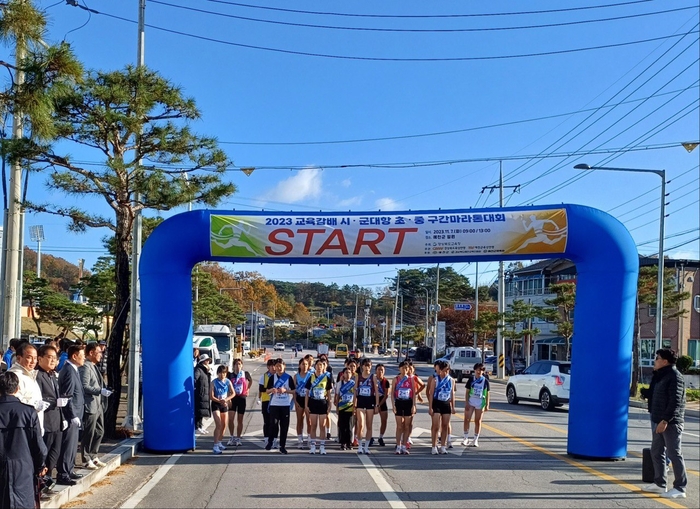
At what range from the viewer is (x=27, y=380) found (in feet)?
23.0

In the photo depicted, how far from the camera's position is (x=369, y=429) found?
1237 centimetres

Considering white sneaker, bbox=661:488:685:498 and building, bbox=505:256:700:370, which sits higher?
building, bbox=505:256:700:370

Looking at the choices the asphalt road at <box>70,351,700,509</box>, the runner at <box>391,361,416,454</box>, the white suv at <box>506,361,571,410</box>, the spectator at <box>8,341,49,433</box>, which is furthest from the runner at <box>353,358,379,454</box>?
the white suv at <box>506,361,571,410</box>

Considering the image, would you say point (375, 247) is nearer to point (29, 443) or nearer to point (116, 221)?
point (116, 221)

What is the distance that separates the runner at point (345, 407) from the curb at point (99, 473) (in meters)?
3.63

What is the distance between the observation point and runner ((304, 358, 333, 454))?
480 inches

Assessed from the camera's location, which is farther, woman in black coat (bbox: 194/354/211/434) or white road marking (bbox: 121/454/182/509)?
woman in black coat (bbox: 194/354/211/434)

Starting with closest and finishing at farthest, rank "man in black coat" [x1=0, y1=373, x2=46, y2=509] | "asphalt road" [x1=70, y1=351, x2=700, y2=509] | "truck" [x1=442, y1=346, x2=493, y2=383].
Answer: "man in black coat" [x1=0, y1=373, x2=46, y2=509] < "asphalt road" [x1=70, y1=351, x2=700, y2=509] < "truck" [x1=442, y1=346, x2=493, y2=383]

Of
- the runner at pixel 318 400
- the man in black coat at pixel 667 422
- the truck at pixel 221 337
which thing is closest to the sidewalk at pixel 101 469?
the runner at pixel 318 400

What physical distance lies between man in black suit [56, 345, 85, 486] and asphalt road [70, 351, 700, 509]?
0.41m

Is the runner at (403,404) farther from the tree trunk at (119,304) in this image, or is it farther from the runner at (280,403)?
the tree trunk at (119,304)

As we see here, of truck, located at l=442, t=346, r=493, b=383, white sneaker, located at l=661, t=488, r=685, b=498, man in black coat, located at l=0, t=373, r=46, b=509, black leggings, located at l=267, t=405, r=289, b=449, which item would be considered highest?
man in black coat, located at l=0, t=373, r=46, b=509

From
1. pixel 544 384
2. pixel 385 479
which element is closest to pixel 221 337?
pixel 544 384

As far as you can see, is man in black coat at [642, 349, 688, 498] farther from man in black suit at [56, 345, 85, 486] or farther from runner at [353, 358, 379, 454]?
man in black suit at [56, 345, 85, 486]
